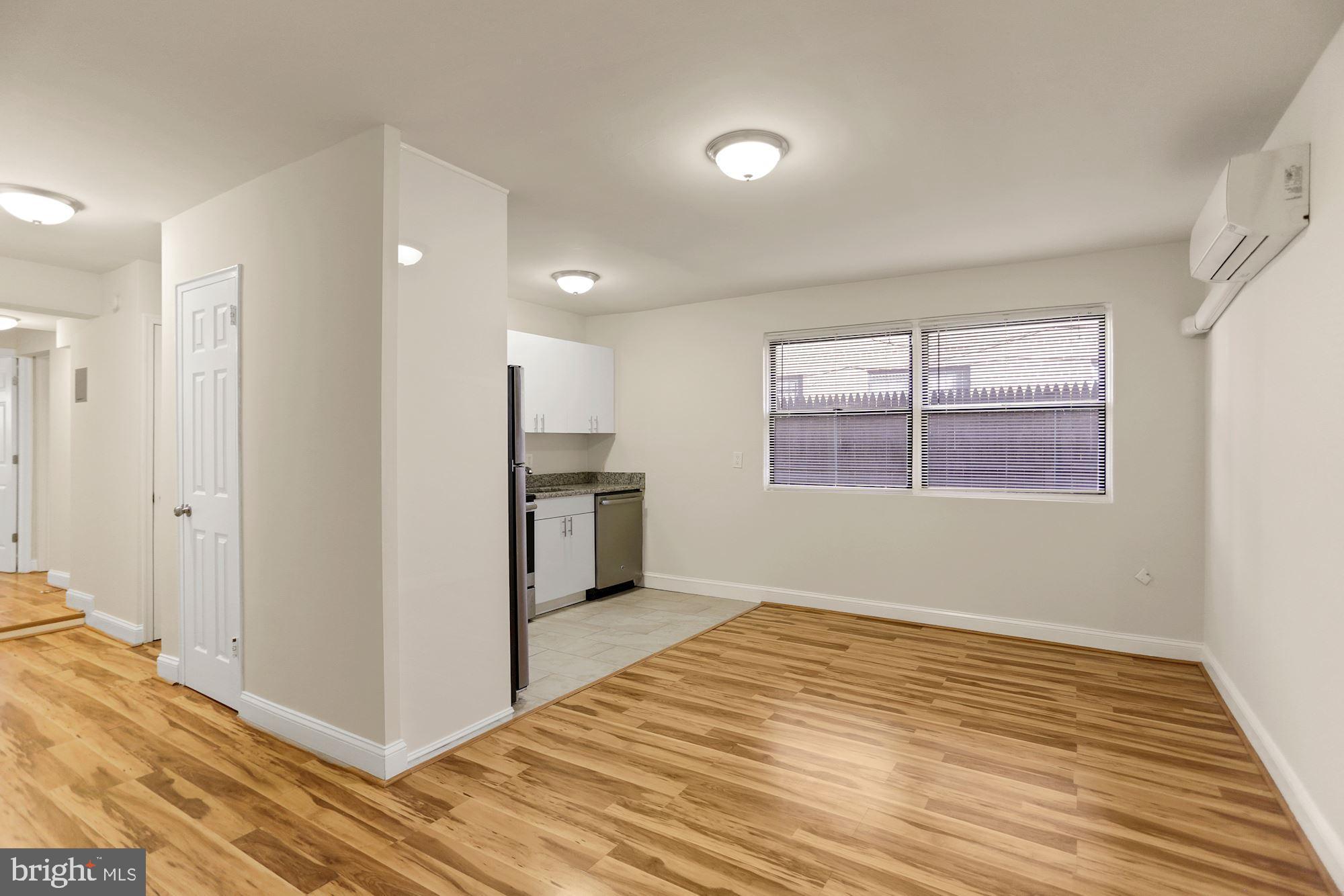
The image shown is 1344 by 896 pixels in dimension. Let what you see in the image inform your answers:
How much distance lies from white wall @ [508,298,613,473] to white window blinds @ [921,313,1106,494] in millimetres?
3068

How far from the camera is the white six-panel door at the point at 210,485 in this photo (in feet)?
10.7

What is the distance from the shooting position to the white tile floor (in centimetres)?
386

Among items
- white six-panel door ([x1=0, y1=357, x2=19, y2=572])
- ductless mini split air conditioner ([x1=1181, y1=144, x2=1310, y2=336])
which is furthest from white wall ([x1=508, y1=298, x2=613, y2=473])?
white six-panel door ([x1=0, y1=357, x2=19, y2=572])

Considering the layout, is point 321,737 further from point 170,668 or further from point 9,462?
point 9,462

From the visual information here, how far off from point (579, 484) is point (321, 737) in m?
3.71

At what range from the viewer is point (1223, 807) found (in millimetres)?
2457

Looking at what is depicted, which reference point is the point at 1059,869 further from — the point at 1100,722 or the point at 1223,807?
the point at 1100,722

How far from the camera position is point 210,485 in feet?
11.3

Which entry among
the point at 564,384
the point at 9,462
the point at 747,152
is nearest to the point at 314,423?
the point at 747,152

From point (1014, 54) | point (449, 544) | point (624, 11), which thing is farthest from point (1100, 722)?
point (624, 11)

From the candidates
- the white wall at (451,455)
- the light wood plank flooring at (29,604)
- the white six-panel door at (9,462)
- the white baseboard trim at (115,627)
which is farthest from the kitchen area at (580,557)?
the white six-panel door at (9,462)

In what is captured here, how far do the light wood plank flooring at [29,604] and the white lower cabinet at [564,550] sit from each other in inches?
137

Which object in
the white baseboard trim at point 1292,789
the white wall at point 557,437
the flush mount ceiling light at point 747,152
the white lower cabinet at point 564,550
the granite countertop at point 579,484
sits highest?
the flush mount ceiling light at point 747,152

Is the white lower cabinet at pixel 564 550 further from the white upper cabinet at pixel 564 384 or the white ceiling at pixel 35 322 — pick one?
the white ceiling at pixel 35 322
